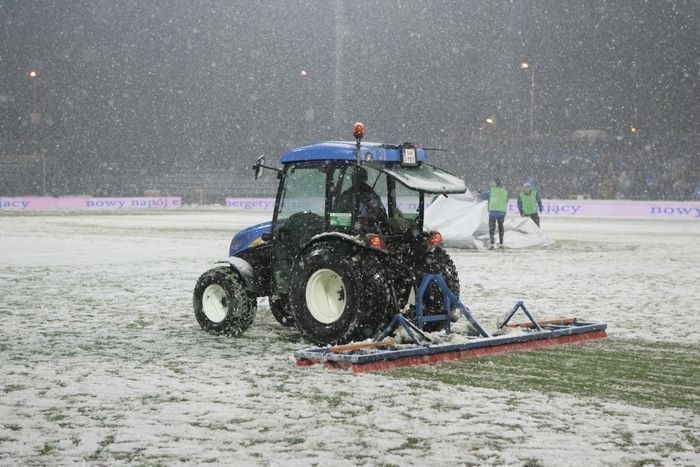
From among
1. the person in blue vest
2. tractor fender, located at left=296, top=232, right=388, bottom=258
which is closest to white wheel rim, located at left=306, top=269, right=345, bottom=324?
tractor fender, located at left=296, top=232, right=388, bottom=258

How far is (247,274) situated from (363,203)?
144 centimetres

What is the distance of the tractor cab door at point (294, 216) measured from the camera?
8.57 meters

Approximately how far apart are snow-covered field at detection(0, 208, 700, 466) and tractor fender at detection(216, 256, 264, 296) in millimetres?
496

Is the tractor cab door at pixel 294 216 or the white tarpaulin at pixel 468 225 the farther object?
the white tarpaulin at pixel 468 225

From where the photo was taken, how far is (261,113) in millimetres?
67875

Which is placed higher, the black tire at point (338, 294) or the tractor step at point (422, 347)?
the black tire at point (338, 294)

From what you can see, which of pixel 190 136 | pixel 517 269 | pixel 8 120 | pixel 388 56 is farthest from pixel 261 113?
pixel 517 269

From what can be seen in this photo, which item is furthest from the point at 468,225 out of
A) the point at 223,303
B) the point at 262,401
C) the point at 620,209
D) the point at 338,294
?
the point at 620,209

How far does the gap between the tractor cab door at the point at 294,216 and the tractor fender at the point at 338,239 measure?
11.2 inches

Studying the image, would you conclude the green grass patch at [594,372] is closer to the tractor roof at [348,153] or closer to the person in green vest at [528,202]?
the tractor roof at [348,153]

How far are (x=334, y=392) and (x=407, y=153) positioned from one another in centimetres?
257

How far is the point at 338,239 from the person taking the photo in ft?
26.6

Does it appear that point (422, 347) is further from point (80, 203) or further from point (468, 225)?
point (80, 203)

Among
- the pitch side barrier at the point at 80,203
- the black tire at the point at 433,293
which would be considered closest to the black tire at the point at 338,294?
the black tire at the point at 433,293
